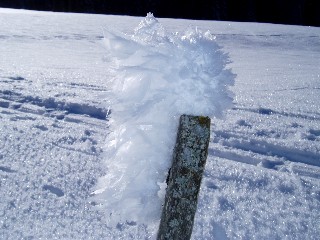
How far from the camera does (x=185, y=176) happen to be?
3.20 ft

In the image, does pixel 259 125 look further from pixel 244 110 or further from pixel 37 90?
pixel 37 90

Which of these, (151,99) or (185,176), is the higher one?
(151,99)

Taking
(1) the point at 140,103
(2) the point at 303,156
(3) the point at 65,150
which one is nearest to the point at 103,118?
(3) the point at 65,150

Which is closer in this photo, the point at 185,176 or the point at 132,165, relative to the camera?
the point at 185,176

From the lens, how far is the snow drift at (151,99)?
3.54 feet

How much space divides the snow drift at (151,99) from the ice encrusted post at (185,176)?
132 millimetres

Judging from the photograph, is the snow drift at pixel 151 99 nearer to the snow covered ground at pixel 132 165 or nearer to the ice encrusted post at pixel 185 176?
the snow covered ground at pixel 132 165

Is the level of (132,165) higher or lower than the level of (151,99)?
lower

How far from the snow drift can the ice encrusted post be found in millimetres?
132

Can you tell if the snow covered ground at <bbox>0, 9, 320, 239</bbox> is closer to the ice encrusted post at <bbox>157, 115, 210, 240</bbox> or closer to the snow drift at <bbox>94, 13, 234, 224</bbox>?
the snow drift at <bbox>94, 13, 234, 224</bbox>

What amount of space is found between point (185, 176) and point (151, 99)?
0.29m

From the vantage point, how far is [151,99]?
1.12 meters

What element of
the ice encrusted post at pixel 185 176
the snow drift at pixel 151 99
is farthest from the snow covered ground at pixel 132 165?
the ice encrusted post at pixel 185 176

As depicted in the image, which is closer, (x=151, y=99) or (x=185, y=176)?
(x=185, y=176)
